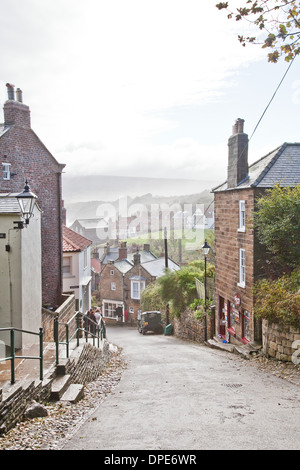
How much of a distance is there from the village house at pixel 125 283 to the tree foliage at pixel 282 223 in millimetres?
27626

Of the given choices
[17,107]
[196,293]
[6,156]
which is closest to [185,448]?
[6,156]

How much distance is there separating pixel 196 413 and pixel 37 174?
1608 cm

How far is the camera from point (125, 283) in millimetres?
44469

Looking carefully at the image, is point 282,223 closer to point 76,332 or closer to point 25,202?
point 76,332

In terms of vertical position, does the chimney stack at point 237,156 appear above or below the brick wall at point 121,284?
above

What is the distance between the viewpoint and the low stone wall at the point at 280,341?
40.0 ft

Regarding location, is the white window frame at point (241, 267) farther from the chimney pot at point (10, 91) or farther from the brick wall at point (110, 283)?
the brick wall at point (110, 283)

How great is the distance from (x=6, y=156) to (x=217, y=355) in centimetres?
1264

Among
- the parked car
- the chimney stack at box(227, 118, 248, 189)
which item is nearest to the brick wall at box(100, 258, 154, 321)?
the parked car

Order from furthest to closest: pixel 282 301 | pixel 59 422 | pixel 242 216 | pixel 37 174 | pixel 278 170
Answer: pixel 37 174 → pixel 242 216 → pixel 278 170 → pixel 282 301 → pixel 59 422

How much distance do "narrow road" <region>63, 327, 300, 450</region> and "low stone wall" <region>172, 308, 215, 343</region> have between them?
10.3m

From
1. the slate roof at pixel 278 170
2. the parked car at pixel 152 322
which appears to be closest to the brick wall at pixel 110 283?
the parked car at pixel 152 322

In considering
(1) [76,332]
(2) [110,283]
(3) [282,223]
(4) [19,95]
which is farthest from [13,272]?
(2) [110,283]

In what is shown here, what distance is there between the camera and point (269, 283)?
15953mm
